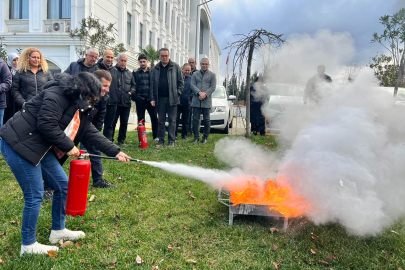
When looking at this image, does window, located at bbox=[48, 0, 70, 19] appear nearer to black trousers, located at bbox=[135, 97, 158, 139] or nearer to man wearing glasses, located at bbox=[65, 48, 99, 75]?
black trousers, located at bbox=[135, 97, 158, 139]

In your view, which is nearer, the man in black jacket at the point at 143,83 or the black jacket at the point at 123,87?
the black jacket at the point at 123,87

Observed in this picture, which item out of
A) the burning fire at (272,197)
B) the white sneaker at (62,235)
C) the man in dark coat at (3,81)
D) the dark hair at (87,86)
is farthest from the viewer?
the man in dark coat at (3,81)

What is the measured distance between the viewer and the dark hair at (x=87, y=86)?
9.81 feet

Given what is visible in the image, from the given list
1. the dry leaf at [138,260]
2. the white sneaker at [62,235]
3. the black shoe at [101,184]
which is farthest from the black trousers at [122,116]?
the dry leaf at [138,260]

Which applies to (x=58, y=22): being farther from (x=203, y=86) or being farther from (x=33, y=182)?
(x=33, y=182)

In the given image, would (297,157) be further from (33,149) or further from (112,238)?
(33,149)

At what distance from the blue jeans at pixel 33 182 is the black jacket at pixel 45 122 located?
126 mm

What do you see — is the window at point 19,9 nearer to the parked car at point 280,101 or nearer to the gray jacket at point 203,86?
the gray jacket at point 203,86

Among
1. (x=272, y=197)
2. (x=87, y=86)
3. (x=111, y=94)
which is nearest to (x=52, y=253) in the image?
(x=87, y=86)

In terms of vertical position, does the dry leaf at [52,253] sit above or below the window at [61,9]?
below

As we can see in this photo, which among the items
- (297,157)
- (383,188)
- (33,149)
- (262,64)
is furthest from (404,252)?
(262,64)

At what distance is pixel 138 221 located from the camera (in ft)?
13.4

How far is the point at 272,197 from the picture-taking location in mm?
4020

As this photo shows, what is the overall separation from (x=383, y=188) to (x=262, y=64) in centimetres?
551
